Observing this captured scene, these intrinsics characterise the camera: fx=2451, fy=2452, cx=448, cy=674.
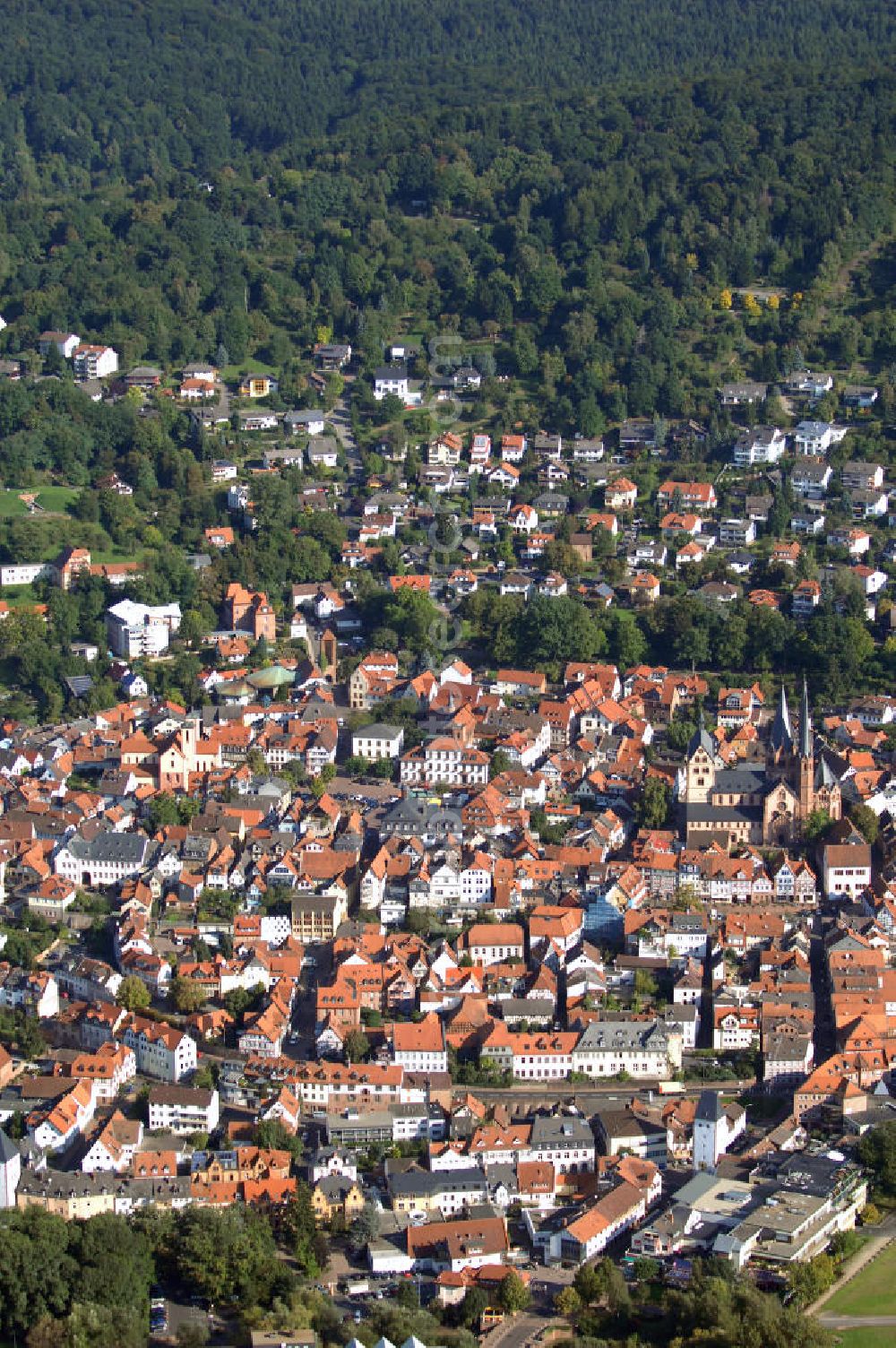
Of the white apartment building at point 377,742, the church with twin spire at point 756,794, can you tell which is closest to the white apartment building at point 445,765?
the white apartment building at point 377,742

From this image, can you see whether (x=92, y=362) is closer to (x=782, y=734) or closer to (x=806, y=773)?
(x=782, y=734)

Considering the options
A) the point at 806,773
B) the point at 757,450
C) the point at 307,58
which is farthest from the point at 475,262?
the point at 307,58

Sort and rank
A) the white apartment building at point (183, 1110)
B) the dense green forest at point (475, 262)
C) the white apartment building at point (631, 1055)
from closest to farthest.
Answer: the white apartment building at point (183, 1110) < the white apartment building at point (631, 1055) < the dense green forest at point (475, 262)

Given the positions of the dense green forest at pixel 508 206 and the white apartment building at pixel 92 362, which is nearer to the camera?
the white apartment building at pixel 92 362

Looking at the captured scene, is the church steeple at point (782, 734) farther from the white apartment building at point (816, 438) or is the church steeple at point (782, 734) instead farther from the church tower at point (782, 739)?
the white apartment building at point (816, 438)

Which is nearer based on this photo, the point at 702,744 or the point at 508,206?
the point at 702,744

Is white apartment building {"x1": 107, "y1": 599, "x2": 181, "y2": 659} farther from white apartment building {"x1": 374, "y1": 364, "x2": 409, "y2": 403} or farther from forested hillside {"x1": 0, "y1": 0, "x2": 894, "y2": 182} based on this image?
forested hillside {"x1": 0, "y1": 0, "x2": 894, "y2": 182}

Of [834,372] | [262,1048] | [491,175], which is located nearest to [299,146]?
[491,175]
